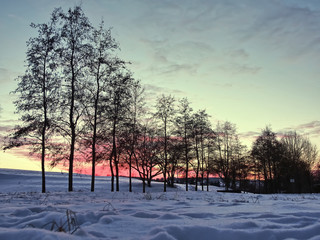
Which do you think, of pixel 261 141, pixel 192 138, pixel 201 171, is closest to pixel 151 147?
pixel 192 138

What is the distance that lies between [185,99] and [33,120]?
18.7 meters

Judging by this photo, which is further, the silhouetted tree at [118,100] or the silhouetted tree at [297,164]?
the silhouetted tree at [297,164]

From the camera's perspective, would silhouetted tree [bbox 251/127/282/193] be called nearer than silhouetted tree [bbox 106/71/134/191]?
No

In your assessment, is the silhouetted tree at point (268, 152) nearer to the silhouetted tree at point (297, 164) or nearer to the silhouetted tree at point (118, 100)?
the silhouetted tree at point (297, 164)

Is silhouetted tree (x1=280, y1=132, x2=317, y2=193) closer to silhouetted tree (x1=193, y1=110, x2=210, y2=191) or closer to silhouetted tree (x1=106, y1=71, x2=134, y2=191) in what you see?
silhouetted tree (x1=193, y1=110, x2=210, y2=191)

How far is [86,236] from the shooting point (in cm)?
244

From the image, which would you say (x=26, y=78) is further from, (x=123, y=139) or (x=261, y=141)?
(x=261, y=141)

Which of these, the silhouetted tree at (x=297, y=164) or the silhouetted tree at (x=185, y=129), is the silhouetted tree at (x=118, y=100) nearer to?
the silhouetted tree at (x=185, y=129)

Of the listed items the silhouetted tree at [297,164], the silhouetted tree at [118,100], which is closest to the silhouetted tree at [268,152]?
the silhouetted tree at [297,164]

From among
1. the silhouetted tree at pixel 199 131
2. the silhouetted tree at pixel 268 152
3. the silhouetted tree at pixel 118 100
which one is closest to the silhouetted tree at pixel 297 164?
the silhouetted tree at pixel 268 152

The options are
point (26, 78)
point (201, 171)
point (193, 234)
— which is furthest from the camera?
point (201, 171)

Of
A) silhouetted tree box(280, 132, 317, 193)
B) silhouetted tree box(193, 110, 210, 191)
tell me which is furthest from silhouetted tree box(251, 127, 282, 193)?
silhouetted tree box(193, 110, 210, 191)

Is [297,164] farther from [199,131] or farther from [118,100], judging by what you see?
[118,100]

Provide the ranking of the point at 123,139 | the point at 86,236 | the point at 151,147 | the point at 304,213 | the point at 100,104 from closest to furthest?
1. the point at 86,236
2. the point at 304,213
3. the point at 100,104
4. the point at 123,139
5. the point at 151,147
